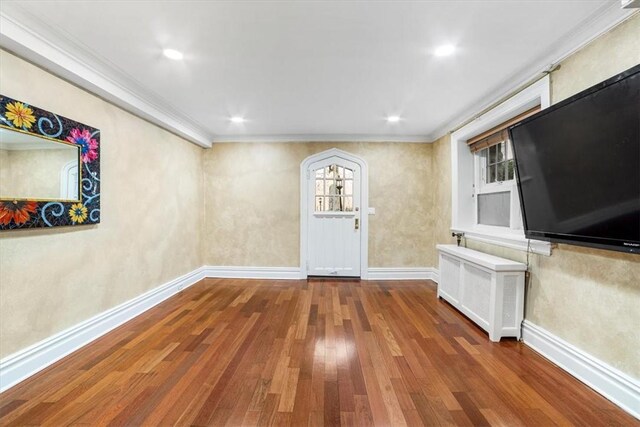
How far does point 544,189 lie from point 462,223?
1656 mm

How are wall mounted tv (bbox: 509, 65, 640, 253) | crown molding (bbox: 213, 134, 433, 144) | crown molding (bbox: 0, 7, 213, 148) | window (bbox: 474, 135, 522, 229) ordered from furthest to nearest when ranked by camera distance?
crown molding (bbox: 213, 134, 433, 144), window (bbox: 474, 135, 522, 229), crown molding (bbox: 0, 7, 213, 148), wall mounted tv (bbox: 509, 65, 640, 253)

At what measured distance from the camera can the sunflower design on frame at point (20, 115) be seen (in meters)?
1.74

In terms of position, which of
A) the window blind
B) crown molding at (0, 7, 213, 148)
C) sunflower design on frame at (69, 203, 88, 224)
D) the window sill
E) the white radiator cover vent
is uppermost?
crown molding at (0, 7, 213, 148)

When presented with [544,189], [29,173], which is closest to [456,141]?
[544,189]

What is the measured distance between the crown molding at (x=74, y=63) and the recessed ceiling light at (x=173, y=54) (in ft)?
1.87

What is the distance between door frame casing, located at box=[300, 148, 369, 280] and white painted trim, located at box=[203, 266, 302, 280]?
19cm

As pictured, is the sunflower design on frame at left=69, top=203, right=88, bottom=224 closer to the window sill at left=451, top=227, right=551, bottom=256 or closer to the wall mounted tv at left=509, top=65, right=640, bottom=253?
the wall mounted tv at left=509, top=65, right=640, bottom=253

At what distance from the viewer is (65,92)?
2156mm

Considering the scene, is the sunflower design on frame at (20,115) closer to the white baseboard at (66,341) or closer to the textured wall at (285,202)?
the white baseboard at (66,341)

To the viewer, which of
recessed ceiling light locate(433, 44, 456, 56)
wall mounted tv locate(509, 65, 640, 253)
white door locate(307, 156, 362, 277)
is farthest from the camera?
white door locate(307, 156, 362, 277)

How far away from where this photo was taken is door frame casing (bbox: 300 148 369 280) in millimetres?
4406

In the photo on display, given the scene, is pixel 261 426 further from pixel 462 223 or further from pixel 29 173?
pixel 462 223

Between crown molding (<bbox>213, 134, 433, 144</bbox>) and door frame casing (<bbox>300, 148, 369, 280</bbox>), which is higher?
crown molding (<bbox>213, 134, 433, 144</bbox>)

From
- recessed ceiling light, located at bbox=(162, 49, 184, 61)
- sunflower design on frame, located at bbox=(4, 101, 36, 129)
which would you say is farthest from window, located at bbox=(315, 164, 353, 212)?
sunflower design on frame, located at bbox=(4, 101, 36, 129)
